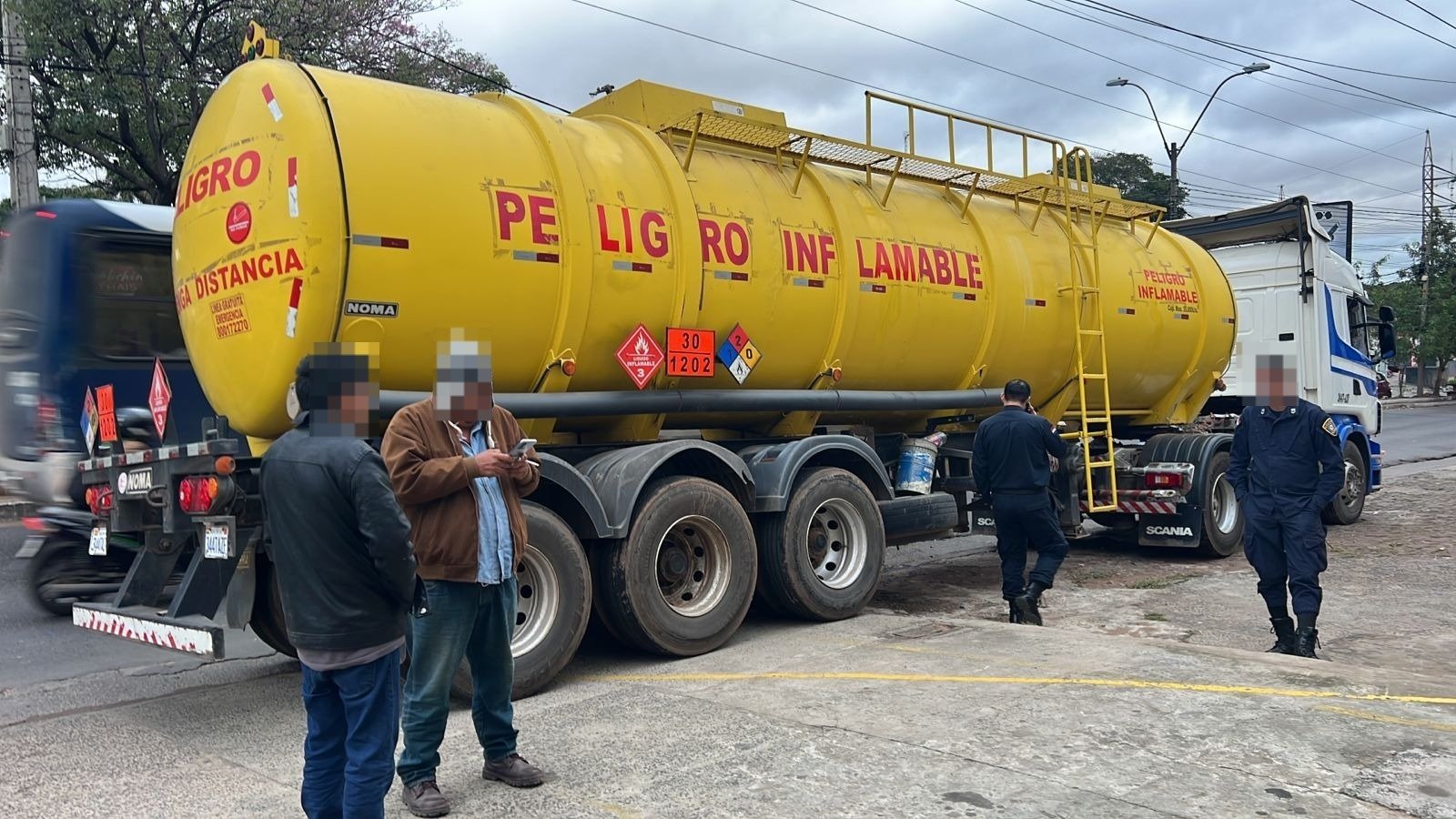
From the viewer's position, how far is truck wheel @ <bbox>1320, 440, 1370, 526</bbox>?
40.8 feet

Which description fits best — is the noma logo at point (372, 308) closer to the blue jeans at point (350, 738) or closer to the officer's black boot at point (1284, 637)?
the blue jeans at point (350, 738)

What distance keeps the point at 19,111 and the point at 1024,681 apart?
47.6ft

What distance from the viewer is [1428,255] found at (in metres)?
48.9

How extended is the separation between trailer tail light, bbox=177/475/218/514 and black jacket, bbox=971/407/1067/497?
16.1ft

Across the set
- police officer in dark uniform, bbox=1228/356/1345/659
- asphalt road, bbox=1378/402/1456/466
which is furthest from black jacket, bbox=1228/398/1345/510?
asphalt road, bbox=1378/402/1456/466

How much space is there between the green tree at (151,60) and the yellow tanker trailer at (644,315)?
440 inches

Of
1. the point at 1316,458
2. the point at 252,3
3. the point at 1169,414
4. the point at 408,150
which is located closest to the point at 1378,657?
the point at 1316,458

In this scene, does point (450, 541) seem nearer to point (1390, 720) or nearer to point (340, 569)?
point (340, 569)

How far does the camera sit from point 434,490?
12.5 ft

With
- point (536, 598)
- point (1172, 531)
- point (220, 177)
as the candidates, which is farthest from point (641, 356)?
point (1172, 531)

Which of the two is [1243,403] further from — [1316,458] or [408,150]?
[408,150]

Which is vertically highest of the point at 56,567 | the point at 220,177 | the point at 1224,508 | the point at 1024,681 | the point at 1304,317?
the point at 220,177

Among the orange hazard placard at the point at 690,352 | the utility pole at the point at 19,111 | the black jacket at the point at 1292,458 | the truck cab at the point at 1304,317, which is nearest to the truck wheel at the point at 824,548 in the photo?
the orange hazard placard at the point at 690,352

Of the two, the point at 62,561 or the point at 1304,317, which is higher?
the point at 1304,317
